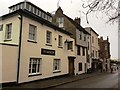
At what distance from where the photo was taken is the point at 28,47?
55.9 ft

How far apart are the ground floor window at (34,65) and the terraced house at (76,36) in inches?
377

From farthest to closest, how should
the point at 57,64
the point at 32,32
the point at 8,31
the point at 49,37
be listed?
the point at 57,64, the point at 49,37, the point at 32,32, the point at 8,31

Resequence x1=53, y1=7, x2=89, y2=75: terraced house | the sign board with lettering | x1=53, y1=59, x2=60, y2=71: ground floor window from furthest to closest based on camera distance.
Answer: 1. x1=53, y1=7, x2=89, y2=75: terraced house
2. x1=53, y1=59, x2=60, y2=71: ground floor window
3. the sign board with lettering

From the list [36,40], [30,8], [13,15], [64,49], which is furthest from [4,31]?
[64,49]

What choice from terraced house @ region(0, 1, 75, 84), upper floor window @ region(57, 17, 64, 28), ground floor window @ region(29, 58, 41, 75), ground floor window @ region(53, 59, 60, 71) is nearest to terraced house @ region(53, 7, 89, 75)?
upper floor window @ region(57, 17, 64, 28)

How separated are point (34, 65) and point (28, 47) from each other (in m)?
2.19

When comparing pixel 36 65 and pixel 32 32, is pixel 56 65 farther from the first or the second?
pixel 32 32

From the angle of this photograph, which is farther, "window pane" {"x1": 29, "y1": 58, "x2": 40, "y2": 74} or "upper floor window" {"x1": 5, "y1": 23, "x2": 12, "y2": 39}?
"upper floor window" {"x1": 5, "y1": 23, "x2": 12, "y2": 39}

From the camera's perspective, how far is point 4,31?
1792 cm

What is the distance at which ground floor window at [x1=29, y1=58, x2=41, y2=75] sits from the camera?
17.5 m

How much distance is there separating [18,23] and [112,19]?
1077 cm

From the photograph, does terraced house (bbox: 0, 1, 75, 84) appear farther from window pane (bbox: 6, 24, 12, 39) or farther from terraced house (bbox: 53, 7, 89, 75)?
terraced house (bbox: 53, 7, 89, 75)

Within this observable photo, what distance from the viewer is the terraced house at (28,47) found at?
1492cm

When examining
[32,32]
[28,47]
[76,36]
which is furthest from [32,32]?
[76,36]
